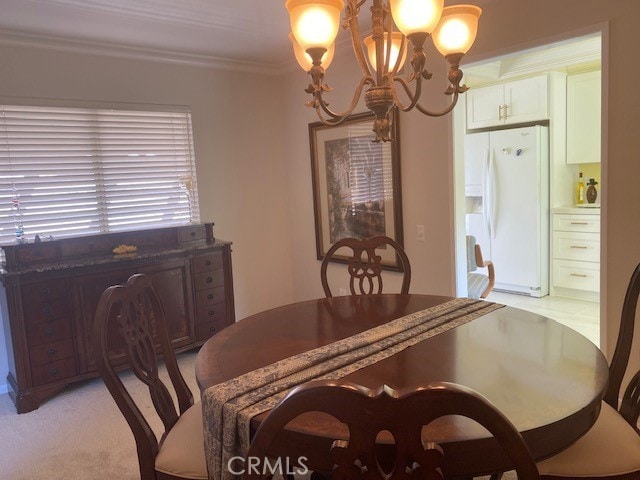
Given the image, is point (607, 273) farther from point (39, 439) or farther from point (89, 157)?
point (89, 157)

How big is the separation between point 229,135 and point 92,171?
122cm

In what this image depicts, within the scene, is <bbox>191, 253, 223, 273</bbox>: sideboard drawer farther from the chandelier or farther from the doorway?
the doorway

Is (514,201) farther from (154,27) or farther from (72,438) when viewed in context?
(72,438)

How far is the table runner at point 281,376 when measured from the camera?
4.16ft

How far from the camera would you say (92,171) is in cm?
370

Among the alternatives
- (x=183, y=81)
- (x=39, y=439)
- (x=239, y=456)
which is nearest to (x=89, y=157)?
(x=183, y=81)

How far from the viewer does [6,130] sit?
335 centimetres

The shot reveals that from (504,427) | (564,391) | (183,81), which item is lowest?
(564,391)

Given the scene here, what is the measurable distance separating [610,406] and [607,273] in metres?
1.16

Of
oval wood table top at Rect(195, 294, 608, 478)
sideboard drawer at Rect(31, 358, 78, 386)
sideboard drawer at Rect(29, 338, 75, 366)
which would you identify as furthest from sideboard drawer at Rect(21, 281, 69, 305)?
oval wood table top at Rect(195, 294, 608, 478)

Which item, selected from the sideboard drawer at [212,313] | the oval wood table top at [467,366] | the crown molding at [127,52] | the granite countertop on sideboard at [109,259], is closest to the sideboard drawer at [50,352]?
the granite countertop on sideboard at [109,259]

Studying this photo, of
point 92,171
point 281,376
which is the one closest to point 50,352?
point 92,171

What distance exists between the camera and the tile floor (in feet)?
13.9

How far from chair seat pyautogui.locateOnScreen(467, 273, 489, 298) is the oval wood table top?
172 centimetres
